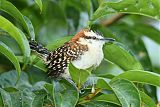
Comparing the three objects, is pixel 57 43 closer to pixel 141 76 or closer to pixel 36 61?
pixel 36 61

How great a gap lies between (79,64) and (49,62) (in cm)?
18

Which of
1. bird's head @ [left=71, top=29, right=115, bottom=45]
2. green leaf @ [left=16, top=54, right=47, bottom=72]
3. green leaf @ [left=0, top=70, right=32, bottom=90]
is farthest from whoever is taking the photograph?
bird's head @ [left=71, top=29, right=115, bottom=45]

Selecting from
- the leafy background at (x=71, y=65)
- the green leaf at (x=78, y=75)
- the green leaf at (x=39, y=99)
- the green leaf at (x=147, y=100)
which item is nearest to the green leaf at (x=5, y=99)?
the leafy background at (x=71, y=65)

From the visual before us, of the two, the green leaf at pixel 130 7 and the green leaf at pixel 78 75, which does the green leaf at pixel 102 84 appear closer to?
the green leaf at pixel 78 75

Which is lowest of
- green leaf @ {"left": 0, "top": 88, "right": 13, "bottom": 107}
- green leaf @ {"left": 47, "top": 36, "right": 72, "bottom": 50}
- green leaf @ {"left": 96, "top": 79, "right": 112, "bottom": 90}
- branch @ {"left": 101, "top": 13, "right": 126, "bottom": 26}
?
green leaf @ {"left": 0, "top": 88, "right": 13, "bottom": 107}

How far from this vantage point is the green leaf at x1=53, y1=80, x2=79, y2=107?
7.48 ft

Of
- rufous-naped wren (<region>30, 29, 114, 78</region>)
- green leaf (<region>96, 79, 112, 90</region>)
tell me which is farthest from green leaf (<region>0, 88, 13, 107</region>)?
rufous-naped wren (<region>30, 29, 114, 78</region>)

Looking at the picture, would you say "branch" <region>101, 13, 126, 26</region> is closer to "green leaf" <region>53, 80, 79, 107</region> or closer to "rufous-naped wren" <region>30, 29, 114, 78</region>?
"rufous-naped wren" <region>30, 29, 114, 78</region>

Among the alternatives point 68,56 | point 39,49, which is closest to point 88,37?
point 68,56

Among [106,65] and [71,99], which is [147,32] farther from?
[71,99]

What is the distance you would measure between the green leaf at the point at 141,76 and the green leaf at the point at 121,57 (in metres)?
0.29

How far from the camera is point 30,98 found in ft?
8.09

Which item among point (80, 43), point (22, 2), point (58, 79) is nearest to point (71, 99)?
point (58, 79)

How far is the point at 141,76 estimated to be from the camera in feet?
8.14
